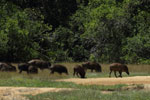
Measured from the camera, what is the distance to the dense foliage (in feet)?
106

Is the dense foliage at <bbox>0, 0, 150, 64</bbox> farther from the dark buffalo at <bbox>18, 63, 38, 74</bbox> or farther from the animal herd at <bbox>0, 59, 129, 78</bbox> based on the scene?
the dark buffalo at <bbox>18, 63, 38, 74</bbox>

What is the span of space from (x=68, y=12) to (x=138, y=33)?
495 inches

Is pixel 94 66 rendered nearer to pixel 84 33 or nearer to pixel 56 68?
pixel 56 68

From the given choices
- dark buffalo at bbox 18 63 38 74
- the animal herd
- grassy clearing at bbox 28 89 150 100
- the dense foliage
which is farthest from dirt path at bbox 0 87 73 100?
the dense foliage

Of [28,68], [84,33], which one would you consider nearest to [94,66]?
[28,68]

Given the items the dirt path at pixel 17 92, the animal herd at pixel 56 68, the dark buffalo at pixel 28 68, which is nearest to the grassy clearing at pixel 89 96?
the dirt path at pixel 17 92

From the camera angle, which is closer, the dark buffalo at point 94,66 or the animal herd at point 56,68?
the animal herd at point 56,68

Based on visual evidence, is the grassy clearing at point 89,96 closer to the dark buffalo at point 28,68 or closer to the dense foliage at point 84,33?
the dark buffalo at point 28,68

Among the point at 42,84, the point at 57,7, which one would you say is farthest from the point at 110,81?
the point at 57,7

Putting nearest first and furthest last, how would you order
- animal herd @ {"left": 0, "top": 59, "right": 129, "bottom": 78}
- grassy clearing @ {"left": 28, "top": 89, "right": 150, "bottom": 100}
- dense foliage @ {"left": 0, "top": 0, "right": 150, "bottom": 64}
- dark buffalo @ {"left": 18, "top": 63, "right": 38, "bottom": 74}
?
grassy clearing @ {"left": 28, "top": 89, "right": 150, "bottom": 100}
animal herd @ {"left": 0, "top": 59, "right": 129, "bottom": 78}
dark buffalo @ {"left": 18, "top": 63, "right": 38, "bottom": 74}
dense foliage @ {"left": 0, "top": 0, "right": 150, "bottom": 64}

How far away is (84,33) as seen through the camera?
121 feet

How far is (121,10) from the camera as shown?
3559 cm

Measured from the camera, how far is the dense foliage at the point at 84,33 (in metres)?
32.4

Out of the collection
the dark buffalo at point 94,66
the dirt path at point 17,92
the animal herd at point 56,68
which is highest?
the dirt path at point 17,92
